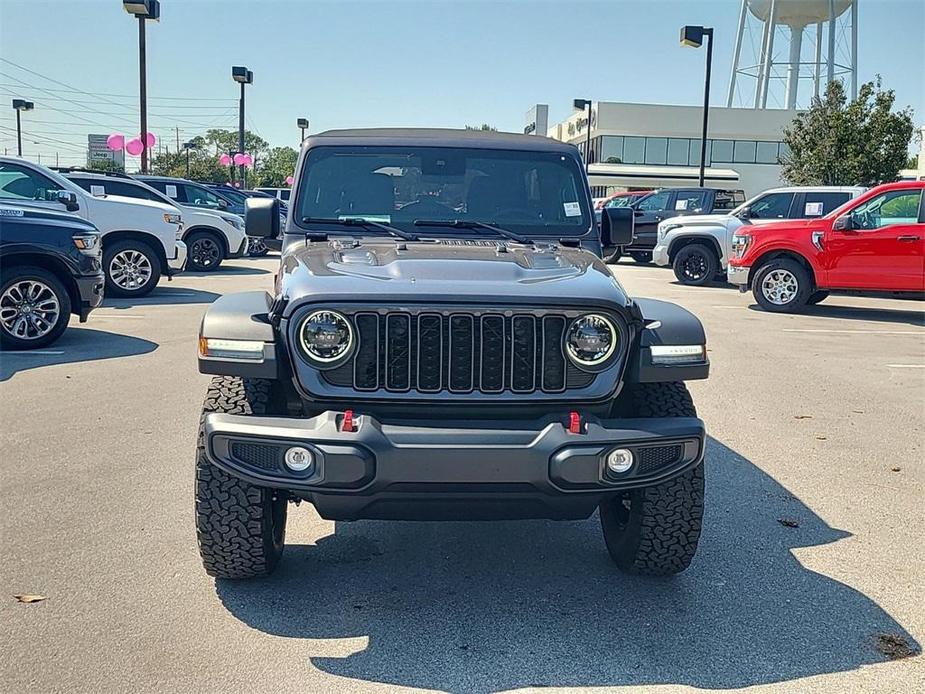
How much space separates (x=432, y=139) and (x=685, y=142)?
2598 inches

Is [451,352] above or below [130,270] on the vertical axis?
above

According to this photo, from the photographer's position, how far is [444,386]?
344cm

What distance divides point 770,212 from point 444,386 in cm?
1356

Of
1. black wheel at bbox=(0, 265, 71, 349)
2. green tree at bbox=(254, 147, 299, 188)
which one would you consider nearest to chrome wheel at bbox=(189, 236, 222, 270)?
black wheel at bbox=(0, 265, 71, 349)

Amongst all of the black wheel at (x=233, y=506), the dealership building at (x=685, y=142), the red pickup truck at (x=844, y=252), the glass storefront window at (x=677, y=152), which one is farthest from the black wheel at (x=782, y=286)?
the glass storefront window at (x=677, y=152)

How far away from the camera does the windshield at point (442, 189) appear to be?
4.81 metres

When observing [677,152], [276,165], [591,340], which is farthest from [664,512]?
[276,165]

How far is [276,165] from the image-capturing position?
307 ft

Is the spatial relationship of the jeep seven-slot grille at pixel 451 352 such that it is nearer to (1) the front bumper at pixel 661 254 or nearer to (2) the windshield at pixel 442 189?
(2) the windshield at pixel 442 189

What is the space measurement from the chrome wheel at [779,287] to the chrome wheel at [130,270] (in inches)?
349

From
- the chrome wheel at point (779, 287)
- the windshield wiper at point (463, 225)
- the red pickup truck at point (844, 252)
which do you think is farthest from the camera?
the chrome wheel at point (779, 287)

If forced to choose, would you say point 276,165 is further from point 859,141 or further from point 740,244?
point 740,244

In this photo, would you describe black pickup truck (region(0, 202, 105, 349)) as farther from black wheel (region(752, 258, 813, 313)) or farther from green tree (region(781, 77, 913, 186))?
green tree (region(781, 77, 913, 186))

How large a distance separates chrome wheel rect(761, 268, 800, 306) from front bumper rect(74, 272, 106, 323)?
29.2 ft
